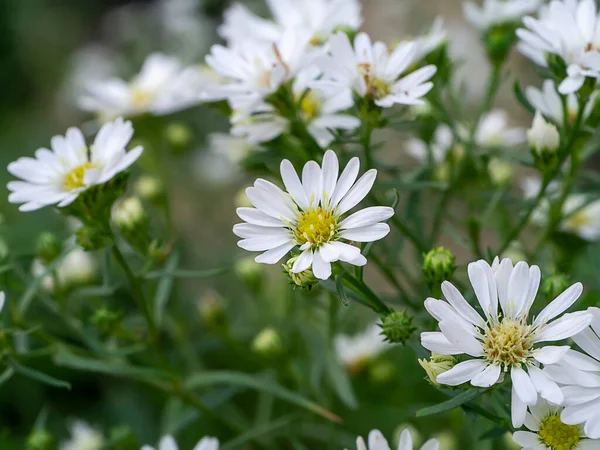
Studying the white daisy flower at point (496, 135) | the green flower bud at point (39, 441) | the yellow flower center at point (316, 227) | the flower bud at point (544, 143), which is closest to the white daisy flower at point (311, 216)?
the yellow flower center at point (316, 227)

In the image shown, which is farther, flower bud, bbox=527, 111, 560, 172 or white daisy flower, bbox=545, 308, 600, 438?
flower bud, bbox=527, 111, 560, 172

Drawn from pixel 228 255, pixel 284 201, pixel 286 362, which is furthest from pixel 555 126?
pixel 228 255

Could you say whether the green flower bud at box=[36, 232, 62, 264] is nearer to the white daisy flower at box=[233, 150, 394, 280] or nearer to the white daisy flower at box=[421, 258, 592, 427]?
the white daisy flower at box=[233, 150, 394, 280]

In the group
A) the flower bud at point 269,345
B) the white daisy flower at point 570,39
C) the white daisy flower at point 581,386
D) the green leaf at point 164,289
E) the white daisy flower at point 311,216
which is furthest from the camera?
the flower bud at point 269,345

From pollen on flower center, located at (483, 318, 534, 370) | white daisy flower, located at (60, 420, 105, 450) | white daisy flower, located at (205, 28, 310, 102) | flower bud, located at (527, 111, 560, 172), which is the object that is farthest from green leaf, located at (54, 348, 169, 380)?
flower bud, located at (527, 111, 560, 172)

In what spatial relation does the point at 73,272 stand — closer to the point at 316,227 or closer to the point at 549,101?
the point at 316,227

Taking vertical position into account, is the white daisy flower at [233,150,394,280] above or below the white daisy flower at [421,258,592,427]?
above

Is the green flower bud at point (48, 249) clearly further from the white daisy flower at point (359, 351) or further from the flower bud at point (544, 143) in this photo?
the flower bud at point (544, 143)
